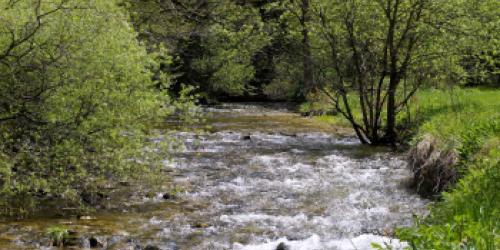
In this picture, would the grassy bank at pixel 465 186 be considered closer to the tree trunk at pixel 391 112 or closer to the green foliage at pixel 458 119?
the green foliage at pixel 458 119

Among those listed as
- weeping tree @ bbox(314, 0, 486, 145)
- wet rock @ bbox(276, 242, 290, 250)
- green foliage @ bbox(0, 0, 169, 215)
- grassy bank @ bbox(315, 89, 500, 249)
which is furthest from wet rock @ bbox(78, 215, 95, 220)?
weeping tree @ bbox(314, 0, 486, 145)

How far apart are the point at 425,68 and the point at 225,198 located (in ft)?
28.4

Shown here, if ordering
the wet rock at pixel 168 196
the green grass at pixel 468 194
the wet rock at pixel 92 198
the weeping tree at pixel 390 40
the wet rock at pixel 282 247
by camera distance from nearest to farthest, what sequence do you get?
the green grass at pixel 468 194, the wet rock at pixel 282 247, the wet rock at pixel 92 198, the wet rock at pixel 168 196, the weeping tree at pixel 390 40

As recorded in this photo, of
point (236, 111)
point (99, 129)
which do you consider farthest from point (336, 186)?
point (236, 111)

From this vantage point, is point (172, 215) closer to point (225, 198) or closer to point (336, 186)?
point (225, 198)

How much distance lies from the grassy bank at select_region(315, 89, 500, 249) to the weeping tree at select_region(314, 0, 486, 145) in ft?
4.25

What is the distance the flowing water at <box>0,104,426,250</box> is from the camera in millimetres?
9117

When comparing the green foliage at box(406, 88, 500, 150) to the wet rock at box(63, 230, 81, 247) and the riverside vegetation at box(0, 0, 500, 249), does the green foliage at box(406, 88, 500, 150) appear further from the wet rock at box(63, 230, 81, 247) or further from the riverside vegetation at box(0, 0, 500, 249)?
the wet rock at box(63, 230, 81, 247)

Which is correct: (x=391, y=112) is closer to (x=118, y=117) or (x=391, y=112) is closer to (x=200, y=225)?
(x=200, y=225)

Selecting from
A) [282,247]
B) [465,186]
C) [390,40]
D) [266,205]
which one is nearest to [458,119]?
[390,40]

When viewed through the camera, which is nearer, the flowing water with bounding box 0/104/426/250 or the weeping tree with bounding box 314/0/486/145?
the flowing water with bounding box 0/104/426/250

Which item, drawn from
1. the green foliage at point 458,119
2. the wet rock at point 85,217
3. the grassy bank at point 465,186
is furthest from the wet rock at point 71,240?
the green foliage at point 458,119

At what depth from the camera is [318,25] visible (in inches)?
689

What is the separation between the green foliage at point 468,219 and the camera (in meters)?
4.69
